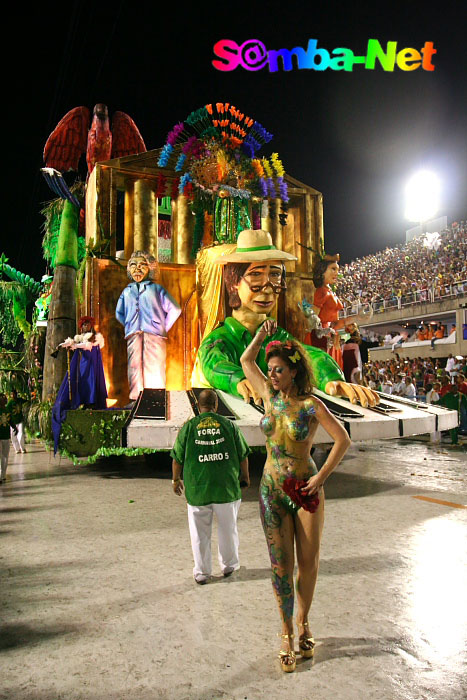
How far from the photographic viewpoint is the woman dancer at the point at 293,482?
2.85 m

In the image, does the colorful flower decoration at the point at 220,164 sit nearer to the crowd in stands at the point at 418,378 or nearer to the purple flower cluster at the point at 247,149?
the purple flower cluster at the point at 247,149

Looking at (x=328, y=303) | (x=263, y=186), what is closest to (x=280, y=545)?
(x=328, y=303)

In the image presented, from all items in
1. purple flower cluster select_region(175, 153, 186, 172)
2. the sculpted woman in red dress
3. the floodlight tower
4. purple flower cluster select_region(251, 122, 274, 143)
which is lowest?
the sculpted woman in red dress

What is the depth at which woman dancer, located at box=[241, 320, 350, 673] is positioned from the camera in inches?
112

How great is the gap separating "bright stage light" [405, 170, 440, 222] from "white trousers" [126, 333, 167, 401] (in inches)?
2117

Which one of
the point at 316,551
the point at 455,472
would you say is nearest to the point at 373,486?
the point at 455,472

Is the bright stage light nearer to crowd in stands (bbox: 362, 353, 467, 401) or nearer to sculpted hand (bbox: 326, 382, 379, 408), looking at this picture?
crowd in stands (bbox: 362, 353, 467, 401)

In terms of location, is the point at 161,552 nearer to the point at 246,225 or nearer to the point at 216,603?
the point at 216,603

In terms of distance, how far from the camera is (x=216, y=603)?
3512 mm

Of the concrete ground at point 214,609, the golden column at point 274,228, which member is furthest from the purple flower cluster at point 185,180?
the concrete ground at point 214,609

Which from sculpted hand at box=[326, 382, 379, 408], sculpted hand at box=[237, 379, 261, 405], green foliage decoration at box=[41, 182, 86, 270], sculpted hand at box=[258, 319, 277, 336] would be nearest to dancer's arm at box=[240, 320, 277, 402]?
sculpted hand at box=[258, 319, 277, 336]

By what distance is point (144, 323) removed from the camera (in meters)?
8.66

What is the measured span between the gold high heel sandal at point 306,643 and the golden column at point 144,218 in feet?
25.2

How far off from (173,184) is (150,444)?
208 inches
